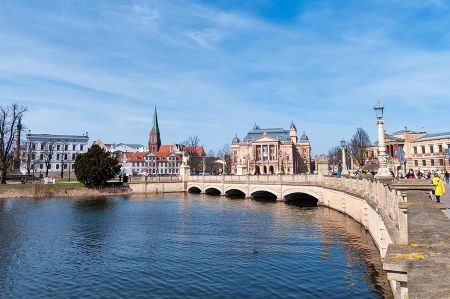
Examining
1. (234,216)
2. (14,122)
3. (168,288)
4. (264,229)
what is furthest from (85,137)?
(168,288)

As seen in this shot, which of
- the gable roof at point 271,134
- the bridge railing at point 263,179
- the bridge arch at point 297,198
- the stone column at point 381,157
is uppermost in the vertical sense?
the gable roof at point 271,134

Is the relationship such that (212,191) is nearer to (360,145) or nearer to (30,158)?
(360,145)

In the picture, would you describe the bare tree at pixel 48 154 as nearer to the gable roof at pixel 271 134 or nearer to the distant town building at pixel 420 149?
the gable roof at pixel 271 134

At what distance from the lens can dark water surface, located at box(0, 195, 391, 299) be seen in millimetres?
15211

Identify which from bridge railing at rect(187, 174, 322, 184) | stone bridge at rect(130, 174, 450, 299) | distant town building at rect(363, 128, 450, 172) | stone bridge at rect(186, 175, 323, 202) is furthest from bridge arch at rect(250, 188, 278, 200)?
distant town building at rect(363, 128, 450, 172)

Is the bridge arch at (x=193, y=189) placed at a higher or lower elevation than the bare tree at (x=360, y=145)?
lower

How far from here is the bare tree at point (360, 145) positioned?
86812 millimetres

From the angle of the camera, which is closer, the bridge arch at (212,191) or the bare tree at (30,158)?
the bridge arch at (212,191)

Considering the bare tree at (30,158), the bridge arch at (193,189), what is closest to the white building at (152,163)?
the bare tree at (30,158)

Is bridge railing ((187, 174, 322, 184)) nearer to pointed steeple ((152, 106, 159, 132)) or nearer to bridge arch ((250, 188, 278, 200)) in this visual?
bridge arch ((250, 188, 278, 200))

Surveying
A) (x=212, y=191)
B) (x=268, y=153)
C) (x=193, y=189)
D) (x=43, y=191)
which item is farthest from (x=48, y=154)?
(x=268, y=153)

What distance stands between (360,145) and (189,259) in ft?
251

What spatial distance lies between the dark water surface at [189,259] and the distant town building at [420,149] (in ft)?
162

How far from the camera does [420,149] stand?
80250 mm
